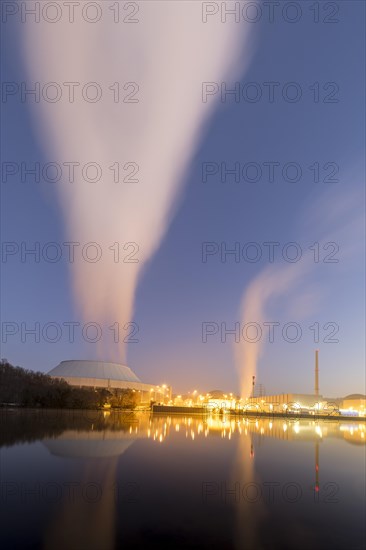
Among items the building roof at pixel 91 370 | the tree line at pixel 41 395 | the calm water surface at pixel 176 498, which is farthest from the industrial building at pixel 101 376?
the calm water surface at pixel 176 498

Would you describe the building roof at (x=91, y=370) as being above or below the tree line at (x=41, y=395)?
above

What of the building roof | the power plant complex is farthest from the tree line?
the building roof

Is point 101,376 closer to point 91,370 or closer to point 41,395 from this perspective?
point 91,370

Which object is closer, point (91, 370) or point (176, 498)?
point (176, 498)

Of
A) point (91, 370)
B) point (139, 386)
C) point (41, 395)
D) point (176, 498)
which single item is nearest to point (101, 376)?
point (91, 370)

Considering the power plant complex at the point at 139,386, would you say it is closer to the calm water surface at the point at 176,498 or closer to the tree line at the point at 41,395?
the tree line at the point at 41,395

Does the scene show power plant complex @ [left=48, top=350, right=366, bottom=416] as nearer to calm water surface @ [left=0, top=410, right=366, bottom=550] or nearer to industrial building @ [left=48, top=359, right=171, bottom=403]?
industrial building @ [left=48, top=359, right=171, bottom=403]
